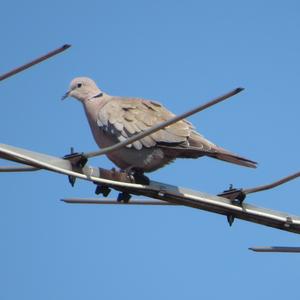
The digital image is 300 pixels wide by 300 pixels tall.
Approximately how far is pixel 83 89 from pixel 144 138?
1417 millimetres

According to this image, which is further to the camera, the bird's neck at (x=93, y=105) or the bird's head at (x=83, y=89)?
the bird's head at (x=83, y=89)

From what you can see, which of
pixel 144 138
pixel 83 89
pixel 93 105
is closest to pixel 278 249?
pixel 144 138

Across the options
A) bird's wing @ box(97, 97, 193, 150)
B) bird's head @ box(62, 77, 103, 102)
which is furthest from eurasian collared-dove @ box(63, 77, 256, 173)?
bird's head @ box(62, 77, 103, 102)

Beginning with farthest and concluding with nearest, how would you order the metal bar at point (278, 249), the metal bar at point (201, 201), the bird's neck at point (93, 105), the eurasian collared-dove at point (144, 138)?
the bird's neck at point (93, 105) → the eurasian collared-dove at point (144, 138) → the metal bar at point (278, 249) → the metal bar at point (201, 201)

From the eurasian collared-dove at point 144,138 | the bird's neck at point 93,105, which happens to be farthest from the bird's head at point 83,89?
the eurasian collared-dove at point 144,138

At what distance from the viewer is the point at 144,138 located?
282 inches

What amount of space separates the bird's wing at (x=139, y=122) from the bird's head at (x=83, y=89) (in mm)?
369

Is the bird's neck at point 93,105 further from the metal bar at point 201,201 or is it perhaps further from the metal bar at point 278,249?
the metal bar at point 278,249

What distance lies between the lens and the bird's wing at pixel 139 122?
23.7 feet

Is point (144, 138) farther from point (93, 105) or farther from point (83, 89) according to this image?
point (83, 89)

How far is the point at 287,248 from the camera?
19.0 feet

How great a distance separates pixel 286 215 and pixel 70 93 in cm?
333

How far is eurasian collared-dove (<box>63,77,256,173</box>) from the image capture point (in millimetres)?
7184

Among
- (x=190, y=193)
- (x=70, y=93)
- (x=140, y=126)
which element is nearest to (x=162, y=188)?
(x=190, y=193)
